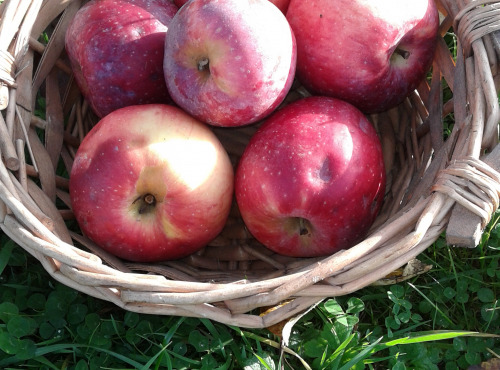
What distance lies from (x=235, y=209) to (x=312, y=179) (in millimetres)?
432

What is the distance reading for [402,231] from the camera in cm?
123

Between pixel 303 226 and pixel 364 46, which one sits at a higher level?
pixel 364 46

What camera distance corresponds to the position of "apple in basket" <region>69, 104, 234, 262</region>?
1.36 m

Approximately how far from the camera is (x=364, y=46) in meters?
1.42

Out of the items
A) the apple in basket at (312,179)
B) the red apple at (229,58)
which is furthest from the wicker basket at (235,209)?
the red apple at (229,58)

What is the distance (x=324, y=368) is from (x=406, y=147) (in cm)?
67

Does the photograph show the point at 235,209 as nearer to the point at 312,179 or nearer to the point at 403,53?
the point at 312,179

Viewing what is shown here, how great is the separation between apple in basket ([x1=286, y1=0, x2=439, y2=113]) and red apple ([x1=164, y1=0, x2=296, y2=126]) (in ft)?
0.36

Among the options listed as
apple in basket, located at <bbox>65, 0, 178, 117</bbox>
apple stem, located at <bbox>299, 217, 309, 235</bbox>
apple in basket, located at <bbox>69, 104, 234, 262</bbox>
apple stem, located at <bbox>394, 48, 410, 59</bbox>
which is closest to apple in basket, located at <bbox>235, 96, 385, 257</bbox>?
apple stem, located at <bbox>299, 217, 309, 235</bbox>

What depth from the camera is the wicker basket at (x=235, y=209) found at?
1146 mm

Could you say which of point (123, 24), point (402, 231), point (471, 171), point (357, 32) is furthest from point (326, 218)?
point (123, 24)

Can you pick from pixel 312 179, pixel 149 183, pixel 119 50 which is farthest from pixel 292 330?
pixel 119 50

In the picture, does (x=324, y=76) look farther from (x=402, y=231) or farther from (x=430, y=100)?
(x=402, y=231)

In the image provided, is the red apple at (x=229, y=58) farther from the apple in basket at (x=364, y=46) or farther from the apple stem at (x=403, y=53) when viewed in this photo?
the apple stem at (x=403, y=53)
